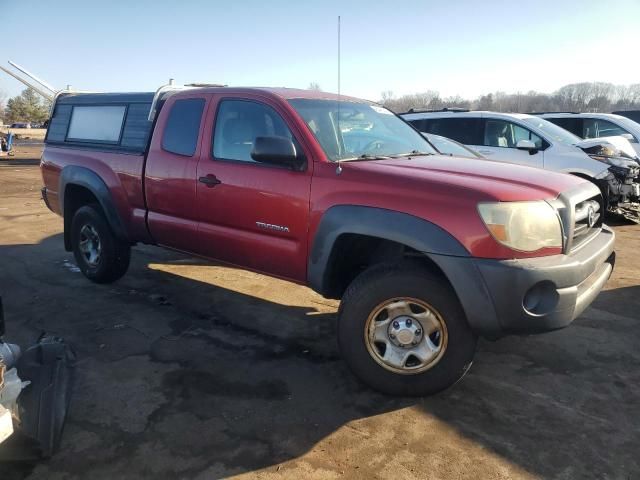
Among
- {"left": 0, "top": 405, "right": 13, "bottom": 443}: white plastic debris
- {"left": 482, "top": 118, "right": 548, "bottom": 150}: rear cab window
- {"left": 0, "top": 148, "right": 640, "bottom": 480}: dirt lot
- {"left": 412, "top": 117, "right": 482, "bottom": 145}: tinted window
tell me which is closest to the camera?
{"left": 0, "top": 405, "right": 13, "bottom": 443}: white plastic debris

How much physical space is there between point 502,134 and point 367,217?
21.3ft

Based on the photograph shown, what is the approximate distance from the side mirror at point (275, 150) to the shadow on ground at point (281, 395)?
1.43 metres

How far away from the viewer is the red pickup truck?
2670 mm

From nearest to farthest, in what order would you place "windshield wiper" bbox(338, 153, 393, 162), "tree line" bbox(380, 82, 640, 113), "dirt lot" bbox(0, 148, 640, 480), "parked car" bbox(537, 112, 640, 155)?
"dirt lot" bbox(0, 148, 640, 480), "windshield wiper" bbox(338, 153, 393, 162), "parked car" bbox(537, 112, 640, 155), "tree line" bbox(380, 82, 640, 113)

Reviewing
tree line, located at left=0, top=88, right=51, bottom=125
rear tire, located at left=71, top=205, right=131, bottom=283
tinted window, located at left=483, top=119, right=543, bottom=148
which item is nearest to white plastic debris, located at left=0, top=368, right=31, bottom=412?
rear tire, located at left=71, top=205, right=131, bottom=283

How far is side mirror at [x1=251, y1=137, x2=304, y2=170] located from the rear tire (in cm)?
235

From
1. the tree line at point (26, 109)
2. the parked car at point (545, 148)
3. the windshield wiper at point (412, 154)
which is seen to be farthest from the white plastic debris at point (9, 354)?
the tree line at point (26, 109)

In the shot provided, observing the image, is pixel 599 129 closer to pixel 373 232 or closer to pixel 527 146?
pixel 527 146

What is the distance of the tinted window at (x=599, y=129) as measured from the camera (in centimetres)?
1016

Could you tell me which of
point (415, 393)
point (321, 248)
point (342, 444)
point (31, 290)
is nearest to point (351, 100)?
point (321, 248)

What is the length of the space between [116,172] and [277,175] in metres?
2.00

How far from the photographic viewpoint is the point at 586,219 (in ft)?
10.4

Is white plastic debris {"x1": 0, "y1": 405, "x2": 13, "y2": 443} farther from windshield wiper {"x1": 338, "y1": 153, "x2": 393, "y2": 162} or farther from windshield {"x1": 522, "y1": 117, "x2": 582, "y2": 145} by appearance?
windshield {"x1": 522, "y1": 117, "x2": 582, "y2": 145}

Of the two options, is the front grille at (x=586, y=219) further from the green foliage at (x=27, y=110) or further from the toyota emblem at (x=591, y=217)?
the green foliage at (x=27, y=110)
